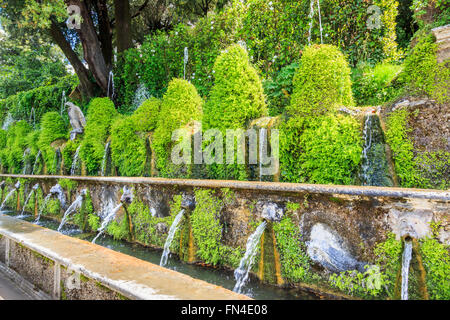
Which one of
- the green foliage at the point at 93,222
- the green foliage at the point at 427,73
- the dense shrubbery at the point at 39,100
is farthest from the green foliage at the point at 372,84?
the dense shrubbery at the point at 39,100

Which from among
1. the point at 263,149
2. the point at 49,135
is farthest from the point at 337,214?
the point at 49,135

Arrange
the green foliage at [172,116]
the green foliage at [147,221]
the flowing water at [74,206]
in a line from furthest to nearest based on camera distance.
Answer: the flowing water at [74,206] < the green foliage at [172,116] < the green foliage at [147,221]

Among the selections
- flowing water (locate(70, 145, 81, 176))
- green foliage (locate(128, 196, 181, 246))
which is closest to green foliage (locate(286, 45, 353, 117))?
green foliage (locate(128, 196, 181, 246))

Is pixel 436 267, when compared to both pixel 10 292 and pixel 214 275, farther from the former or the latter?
pixel 10 292

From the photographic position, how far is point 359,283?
93.0 inches

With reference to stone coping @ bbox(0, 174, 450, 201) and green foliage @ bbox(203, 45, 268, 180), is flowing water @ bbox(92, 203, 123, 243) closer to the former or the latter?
stone coping @ bbox(0, 174, 450, 201)

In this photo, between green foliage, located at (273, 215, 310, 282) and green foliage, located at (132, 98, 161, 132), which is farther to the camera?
green foliage, located at (132, 98, 161, 132)

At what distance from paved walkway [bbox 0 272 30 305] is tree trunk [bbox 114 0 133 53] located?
1037cm

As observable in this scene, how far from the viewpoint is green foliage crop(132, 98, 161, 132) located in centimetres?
584

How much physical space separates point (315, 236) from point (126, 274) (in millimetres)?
1711

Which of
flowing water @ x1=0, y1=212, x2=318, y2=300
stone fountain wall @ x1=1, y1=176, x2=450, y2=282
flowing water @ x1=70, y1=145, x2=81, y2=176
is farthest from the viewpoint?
flowing water @ x1=70, y1=145, x2=81, y2=176

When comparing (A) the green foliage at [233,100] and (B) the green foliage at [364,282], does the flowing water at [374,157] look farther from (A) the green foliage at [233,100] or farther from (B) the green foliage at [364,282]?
(A) the green foliage at [233,100]

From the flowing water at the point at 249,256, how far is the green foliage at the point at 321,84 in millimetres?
1660

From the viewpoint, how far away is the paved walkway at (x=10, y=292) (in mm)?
2445
